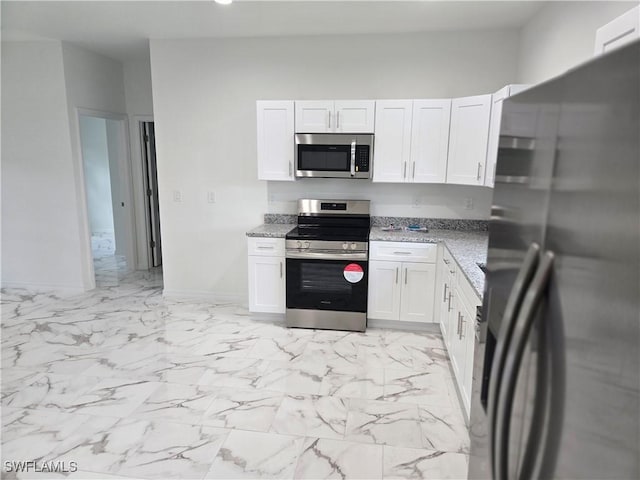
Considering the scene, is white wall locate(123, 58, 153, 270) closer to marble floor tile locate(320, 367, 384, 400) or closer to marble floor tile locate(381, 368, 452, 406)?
marble floor tile locate(320, 367, 384, 400)

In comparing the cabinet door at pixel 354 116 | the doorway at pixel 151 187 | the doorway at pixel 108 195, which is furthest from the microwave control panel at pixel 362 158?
the doorway at pixel 108 195

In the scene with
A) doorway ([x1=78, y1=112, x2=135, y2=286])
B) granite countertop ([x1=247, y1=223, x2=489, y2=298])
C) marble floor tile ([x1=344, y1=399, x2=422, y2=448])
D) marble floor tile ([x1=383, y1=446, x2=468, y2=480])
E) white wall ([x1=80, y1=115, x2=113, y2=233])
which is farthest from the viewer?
white wall ([x1=80, y1=115, x2=113, y2=233])

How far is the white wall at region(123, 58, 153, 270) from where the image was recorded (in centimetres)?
518

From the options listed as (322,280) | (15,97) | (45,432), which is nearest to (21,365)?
(45,432)

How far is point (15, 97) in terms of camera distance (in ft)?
14.7

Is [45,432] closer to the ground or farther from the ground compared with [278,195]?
closer to the ground

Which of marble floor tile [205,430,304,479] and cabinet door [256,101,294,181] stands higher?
cabinet door [256,101,294,181]

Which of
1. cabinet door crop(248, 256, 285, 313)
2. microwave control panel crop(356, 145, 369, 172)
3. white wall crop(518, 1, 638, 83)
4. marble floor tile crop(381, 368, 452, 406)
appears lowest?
marble floor tile crop(381, 368, 452, 406)

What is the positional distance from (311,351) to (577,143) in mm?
2984

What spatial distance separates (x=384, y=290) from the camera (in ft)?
12.2

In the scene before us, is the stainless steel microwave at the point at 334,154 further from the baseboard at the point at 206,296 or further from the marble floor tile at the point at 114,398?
the marble floor tile at the point at 114,398

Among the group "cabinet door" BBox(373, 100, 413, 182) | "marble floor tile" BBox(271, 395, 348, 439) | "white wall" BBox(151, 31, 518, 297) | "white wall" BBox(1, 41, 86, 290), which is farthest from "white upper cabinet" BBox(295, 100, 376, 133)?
"white wall" BBox(1, 41, 86, 290)

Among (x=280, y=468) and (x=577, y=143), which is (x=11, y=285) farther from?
(x=577, y=143)

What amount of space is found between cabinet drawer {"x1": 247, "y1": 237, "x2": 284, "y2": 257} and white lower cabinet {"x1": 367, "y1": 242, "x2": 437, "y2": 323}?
0.86 m
